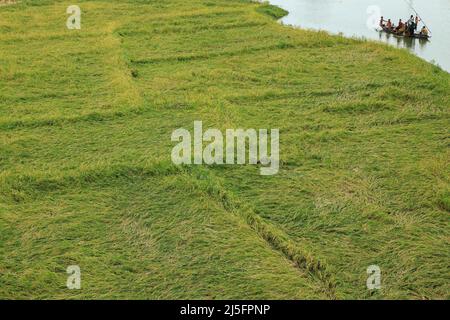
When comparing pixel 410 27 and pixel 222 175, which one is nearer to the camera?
pixel 222 175

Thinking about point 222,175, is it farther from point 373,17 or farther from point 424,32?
point 373,17

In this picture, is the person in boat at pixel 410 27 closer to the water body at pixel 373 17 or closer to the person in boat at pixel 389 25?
the water body at pixel 373 17

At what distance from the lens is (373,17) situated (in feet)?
35.1

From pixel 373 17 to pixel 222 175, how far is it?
685cm

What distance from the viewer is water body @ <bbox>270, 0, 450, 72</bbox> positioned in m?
9.07

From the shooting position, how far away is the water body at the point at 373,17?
357 inches

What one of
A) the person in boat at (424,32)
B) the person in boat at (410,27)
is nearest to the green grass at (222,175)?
the person in boat at (410,27)

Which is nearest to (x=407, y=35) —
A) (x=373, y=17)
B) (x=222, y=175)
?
(x=373, y=17)

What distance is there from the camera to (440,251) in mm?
4250

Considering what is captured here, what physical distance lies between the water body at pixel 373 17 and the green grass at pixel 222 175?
731 mm

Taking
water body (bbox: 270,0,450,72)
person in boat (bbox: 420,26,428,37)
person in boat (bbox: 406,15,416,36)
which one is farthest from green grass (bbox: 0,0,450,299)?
person in boat (bbox: 420,26,428,37)

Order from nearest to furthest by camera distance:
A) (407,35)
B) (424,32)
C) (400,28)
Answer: (424,32)
(407,35)
(400,28)
